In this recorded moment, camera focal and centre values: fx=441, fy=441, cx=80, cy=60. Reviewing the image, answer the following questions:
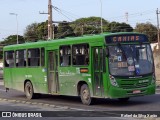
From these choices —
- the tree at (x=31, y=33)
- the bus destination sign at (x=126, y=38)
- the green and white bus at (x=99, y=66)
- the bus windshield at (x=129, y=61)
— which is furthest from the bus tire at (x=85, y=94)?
the tree at (x=31, y=33)

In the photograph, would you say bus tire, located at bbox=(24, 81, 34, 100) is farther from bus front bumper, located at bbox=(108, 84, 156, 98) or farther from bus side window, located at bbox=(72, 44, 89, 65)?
bus front bumper, located at bbox=(108, 84, 156, 98)

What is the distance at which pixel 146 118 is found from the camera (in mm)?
11688

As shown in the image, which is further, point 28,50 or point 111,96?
point 28,50

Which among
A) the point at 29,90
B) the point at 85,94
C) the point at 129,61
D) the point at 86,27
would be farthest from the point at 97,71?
the point at 86,27

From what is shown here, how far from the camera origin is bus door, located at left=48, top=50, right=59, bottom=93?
61.9ft

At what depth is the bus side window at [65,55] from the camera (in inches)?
703

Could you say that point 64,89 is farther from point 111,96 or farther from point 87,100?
point 111,96

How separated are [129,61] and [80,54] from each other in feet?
7.28

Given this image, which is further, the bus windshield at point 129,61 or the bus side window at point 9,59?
the bus side window at point 9,59

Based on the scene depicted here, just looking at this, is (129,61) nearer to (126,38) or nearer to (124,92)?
(126,38)

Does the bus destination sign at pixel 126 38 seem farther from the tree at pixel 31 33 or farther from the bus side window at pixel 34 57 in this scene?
the tree at pixel 31 33

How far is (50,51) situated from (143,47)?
463 cm

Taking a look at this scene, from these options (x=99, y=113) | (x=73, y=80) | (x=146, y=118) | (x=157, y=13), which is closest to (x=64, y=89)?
(x=73, y=80)

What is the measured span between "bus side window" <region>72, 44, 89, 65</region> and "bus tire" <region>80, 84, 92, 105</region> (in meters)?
0.93
